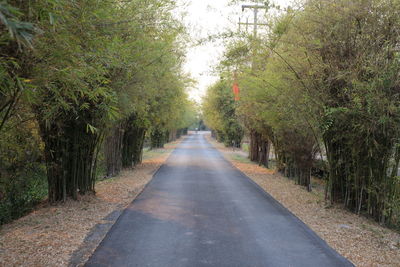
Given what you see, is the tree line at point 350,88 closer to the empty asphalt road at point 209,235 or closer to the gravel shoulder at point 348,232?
the gravel shoulder at point 348,232

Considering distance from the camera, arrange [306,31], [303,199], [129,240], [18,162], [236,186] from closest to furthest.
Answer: [129,240] → [306,31] → [18,162] → [303,199] → [236,186]

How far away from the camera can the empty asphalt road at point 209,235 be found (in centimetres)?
452

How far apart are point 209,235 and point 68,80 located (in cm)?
→ 319

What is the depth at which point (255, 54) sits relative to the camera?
11.3 metres

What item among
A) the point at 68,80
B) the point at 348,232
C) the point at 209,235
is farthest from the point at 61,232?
the point at 348,232

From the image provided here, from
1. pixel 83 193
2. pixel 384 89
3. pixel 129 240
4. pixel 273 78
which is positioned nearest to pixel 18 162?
pixel 83 193

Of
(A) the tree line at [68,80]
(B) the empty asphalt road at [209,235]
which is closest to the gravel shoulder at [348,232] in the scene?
(B) the empty asphalt road at [209,235]

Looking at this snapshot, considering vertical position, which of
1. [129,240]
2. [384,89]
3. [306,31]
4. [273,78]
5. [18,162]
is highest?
[306,31]

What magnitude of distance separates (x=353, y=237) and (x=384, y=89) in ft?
7.80

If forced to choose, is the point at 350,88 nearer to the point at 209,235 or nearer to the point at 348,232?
the point at 348,232

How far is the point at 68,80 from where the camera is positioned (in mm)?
3572

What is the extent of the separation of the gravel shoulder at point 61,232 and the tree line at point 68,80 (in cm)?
57

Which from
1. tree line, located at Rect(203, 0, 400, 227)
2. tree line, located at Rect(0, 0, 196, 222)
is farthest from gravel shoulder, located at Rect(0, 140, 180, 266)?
tree line, located at Rect(203, 0, 400, 227)

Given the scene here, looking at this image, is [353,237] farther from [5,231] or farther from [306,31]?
[5,231]
